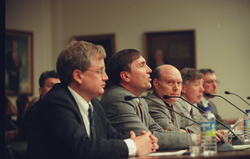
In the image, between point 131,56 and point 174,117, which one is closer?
point 131,56

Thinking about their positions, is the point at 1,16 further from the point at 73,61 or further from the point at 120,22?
the point at 120,22

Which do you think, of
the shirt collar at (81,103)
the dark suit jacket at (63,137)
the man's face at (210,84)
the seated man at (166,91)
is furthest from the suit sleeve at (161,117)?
the man's face at (210,84)

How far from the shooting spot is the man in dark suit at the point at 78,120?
1614 mm

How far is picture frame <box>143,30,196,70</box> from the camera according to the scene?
19.8 feet

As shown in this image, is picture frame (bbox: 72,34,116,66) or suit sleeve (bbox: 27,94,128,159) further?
picture frame (bbox: 72,34,116,66)

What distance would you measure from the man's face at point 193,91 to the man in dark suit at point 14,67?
3.53 meters

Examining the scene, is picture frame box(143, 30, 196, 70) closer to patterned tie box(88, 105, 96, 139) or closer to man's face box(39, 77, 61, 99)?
man's face box(39, 77, 61, 99)

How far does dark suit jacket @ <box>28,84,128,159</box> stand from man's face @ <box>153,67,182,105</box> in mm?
1484

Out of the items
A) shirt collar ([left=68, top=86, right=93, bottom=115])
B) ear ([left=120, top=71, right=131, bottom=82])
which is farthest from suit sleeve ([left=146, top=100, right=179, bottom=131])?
shirt collar ([left=68, top=86, right=93, bottom=115])

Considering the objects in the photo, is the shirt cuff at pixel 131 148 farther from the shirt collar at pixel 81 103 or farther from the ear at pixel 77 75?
Answer: the ear at pixel 77 75

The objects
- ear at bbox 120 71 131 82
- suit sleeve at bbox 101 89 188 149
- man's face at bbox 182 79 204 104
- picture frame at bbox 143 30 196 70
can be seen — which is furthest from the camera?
picture frame at bbox 143 30 196 70

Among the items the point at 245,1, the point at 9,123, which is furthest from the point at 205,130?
the point at 245,1

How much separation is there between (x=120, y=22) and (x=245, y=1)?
2469 millimetres

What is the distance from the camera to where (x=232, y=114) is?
5.95 meters
